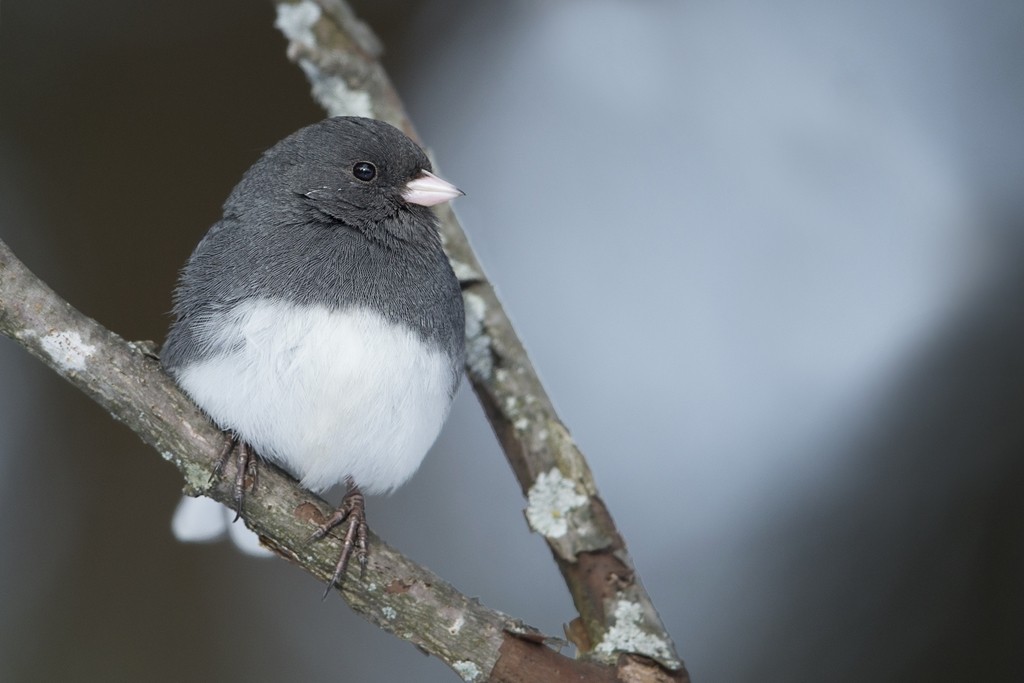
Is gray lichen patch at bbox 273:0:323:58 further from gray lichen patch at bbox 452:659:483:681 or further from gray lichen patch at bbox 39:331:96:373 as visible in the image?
gray lichen patch at bbox 452:659:483:681

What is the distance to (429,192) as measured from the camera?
216 cm

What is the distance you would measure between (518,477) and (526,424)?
136 millimetres

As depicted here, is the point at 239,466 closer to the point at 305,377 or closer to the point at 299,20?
the point at 305,377

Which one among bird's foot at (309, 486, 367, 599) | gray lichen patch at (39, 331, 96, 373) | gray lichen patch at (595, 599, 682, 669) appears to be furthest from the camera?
gray lichen patch at (595, 599, 682, 669)

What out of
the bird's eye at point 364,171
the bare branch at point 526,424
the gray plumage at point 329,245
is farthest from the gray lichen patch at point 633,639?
the bird's eye at point 364,171

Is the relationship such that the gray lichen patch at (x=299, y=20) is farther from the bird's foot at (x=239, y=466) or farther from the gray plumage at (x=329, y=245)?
the bird's foot at (x=239, y=466)

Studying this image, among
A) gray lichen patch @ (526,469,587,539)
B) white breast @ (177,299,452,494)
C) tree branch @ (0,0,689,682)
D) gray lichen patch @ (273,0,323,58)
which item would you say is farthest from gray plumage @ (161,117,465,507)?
gray lichen patch @ (273,0,323,58)

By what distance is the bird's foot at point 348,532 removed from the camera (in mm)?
1817

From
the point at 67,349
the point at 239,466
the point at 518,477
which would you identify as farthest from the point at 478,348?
the point at 67,349

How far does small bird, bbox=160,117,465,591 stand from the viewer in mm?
1838

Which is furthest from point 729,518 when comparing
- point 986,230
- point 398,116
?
point 398,116

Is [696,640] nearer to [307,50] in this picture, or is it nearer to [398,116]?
[398,116]

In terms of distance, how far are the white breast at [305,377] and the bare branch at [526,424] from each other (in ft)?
1.52

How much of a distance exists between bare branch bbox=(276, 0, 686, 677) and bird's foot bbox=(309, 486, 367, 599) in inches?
20.3
